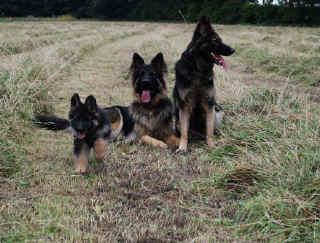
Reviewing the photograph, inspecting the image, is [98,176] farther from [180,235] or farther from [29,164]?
[180,235]

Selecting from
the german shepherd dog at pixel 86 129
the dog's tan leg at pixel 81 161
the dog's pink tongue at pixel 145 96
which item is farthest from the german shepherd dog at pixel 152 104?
the dog's tan leg at pixel 81 161

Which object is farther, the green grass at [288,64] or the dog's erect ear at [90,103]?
the green grass at [288,64]

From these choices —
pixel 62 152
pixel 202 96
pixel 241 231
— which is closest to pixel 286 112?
pixel 202 96

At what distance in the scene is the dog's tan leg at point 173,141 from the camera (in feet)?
15.5

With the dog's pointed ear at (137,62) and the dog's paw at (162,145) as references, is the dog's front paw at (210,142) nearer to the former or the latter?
the dog's paw at (162,145)

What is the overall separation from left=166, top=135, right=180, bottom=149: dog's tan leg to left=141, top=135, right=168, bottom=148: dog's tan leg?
0.38ft

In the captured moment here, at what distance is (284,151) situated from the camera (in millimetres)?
3172

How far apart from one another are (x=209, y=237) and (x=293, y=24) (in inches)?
1507

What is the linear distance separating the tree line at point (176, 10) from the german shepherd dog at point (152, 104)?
118 feet

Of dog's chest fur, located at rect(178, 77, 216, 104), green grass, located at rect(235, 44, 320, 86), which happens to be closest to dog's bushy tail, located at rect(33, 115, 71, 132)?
dog's chest fur, located at rect(178, 77, 216, 104)

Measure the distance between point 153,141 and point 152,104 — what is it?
55 centimetres

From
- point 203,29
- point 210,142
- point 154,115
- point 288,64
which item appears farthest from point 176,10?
point 210,142

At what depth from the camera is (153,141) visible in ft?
15.4

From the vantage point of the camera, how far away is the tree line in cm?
3661
